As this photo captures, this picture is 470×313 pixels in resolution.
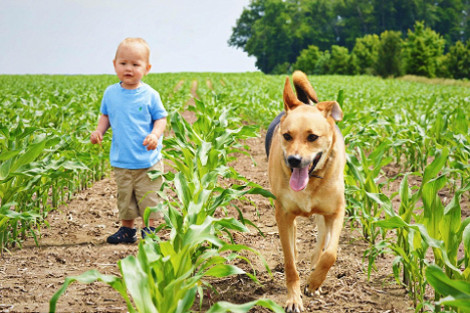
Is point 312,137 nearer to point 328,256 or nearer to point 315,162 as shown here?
point 315,162

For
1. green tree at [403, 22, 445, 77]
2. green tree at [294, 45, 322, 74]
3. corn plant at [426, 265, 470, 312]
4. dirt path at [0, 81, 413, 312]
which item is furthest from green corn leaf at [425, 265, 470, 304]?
green tree at [294, 45, 322, 74]

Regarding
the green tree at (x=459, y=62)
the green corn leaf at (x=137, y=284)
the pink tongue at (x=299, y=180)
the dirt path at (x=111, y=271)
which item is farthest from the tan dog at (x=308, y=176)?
the green tree at (x=459, y=62)

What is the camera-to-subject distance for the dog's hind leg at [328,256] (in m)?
2.58

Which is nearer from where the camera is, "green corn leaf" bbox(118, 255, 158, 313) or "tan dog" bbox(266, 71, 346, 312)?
"green corn leaf" bbox(118, 255, 158, 313)

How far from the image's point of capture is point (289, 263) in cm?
273

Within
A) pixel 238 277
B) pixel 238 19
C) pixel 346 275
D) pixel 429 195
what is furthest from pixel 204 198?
pixel 238 19

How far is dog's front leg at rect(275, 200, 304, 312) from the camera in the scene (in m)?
2.70

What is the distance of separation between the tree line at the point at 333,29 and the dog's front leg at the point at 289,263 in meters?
51.6

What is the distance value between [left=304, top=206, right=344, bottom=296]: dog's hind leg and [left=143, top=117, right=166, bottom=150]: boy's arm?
1.58 meters

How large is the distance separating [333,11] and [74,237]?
86.9 m

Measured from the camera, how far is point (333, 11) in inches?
3275

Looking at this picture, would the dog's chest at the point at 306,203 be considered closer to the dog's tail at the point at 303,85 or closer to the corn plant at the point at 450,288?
the dog's tail at the point at 303,85

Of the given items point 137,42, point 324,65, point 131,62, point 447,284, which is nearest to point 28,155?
point 131,62

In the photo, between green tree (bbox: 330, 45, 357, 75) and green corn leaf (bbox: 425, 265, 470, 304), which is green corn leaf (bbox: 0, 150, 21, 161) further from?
green tree (bbox: 330, 45, 357, 75)
